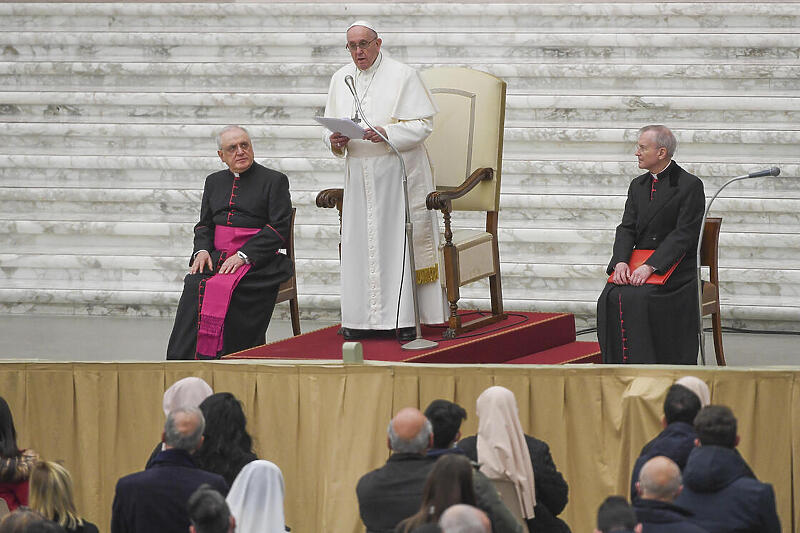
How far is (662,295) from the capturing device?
21.6 feet

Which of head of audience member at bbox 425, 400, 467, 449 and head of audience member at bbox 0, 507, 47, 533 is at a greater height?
head of audience member at bbox 425, 400, 467, 449

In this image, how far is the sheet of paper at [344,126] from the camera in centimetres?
608

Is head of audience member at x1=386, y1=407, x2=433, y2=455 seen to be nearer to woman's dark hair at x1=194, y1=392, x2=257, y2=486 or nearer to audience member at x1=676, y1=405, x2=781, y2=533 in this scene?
woman's dark hair at x1=194, y1=392, x2=257, y2=486

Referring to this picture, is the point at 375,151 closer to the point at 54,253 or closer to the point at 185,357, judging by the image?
the point at 185,357

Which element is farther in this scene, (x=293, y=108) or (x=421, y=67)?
(x=293, y=108)

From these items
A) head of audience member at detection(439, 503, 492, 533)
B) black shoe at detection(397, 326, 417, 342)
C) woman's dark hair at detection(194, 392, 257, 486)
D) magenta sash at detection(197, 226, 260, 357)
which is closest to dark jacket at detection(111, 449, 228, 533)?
woman's dark hair at detection(194, 392, 257, 486)

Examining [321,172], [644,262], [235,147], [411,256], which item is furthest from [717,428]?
[321,172]

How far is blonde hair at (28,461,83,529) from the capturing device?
3.42 metres

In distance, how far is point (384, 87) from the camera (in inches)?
264

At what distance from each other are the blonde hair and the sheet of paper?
2949mm

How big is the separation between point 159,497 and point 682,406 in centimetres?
159

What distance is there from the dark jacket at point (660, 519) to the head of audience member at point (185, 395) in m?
1.70

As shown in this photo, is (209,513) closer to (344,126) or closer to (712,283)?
(344,126)

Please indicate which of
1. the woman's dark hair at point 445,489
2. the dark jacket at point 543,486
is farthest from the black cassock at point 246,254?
the woman's dark hair at point 445,489
